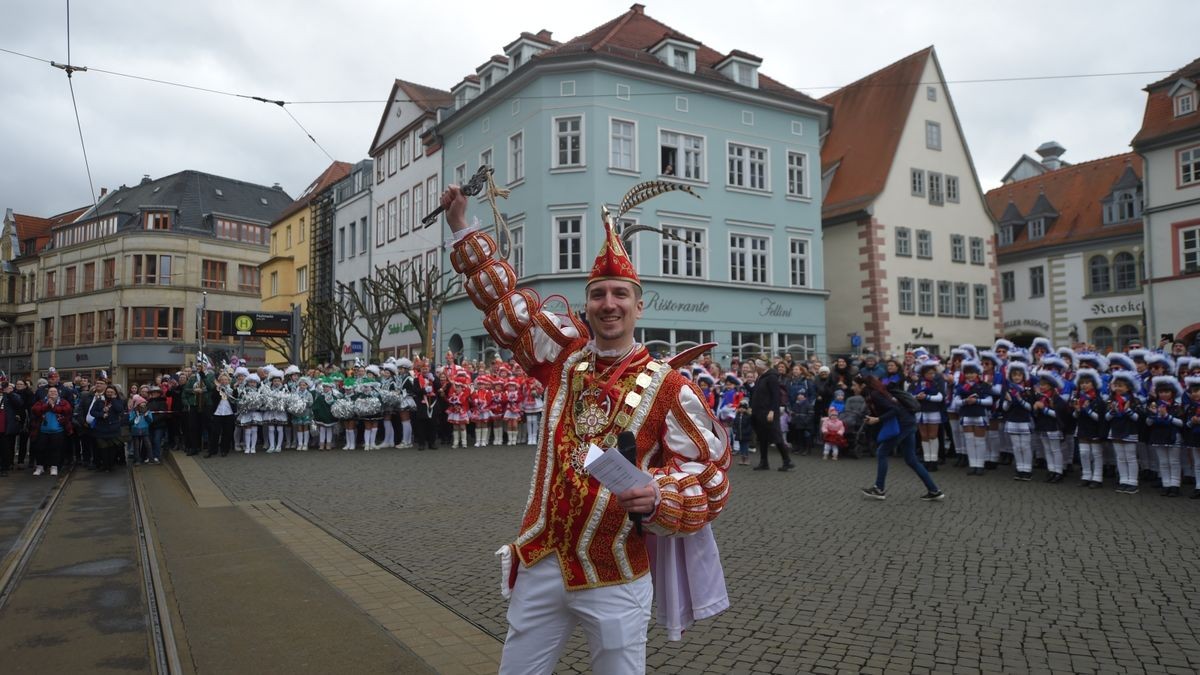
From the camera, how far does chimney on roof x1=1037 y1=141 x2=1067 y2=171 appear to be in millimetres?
53600

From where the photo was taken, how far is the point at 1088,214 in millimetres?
40625

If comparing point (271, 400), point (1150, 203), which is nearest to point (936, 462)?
point (271, 400)

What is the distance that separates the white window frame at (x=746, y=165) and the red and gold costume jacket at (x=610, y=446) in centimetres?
2885

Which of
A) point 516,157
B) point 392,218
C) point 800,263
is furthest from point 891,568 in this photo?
point 392,218

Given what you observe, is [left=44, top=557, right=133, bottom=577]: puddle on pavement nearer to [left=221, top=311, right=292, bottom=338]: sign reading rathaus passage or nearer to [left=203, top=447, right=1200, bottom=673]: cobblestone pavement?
[left=203, top=447, right=1200, bottom=673]: cobblestone pavement

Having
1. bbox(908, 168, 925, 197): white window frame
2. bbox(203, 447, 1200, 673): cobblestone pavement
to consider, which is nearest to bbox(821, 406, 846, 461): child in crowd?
bbox(203, 447, 1200, 673): cobblestone pavement

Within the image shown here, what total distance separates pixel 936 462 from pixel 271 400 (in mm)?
13068

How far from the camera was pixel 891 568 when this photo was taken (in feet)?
22.2

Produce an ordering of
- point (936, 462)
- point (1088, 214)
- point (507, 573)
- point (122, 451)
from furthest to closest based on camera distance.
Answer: point (1088, 214)
point (122, 451)
point (936, 462)
point (507, 573)

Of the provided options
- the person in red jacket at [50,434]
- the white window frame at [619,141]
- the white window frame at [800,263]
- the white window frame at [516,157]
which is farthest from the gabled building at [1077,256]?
the person in red jacket at [50,434]

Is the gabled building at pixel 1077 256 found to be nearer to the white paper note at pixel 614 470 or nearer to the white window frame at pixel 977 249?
the white window frame at pixel 977 249

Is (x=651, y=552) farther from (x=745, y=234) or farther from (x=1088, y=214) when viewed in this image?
(x=1088, y=214)

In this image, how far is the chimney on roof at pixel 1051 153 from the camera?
53600mm

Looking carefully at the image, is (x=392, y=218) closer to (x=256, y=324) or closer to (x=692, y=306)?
(x=256, y=324)
